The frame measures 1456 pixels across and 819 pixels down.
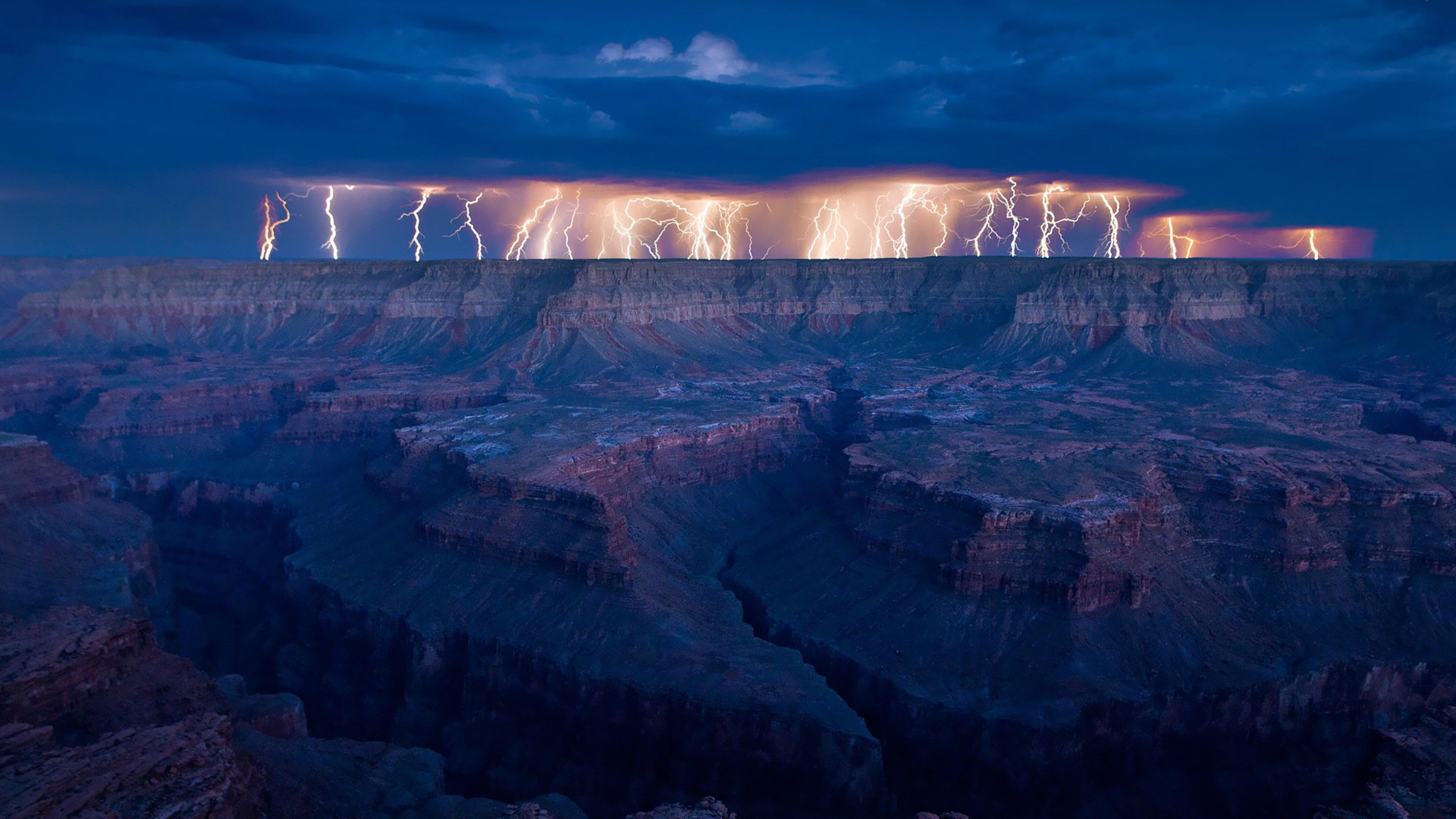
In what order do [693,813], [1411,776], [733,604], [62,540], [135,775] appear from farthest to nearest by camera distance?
1. [62,540]
2. [733,604]
3. [1411,776]
4. [693,813]
5. [135,775]

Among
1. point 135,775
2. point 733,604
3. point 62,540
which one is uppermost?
point 135,775

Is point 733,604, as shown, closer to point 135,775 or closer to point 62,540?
point 135,775

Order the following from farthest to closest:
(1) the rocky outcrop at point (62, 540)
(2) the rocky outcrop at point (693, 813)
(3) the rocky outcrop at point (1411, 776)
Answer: (1) the rocky outcrop at point (62, 540)
(3) the rocky outcrop at point (1411, 776)
(2) the rocky outcrop at point (693, 813)

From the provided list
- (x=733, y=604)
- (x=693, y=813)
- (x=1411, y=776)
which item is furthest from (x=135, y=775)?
(x=1411, y=776)

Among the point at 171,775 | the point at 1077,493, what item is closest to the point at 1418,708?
the point at 1077,493

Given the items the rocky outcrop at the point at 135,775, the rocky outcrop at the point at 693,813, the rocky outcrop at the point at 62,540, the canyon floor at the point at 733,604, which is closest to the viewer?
the rocky outcrop at the point at 135,775

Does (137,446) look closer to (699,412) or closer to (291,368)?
(291,368)

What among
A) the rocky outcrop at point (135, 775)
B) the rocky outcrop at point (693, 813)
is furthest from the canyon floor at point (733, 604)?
the rocky outcrop at point (693, 813)

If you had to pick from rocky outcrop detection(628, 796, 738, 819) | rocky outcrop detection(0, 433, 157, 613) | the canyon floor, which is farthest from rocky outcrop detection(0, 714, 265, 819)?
rocky outcrop detection(0, 433, 157, 613)

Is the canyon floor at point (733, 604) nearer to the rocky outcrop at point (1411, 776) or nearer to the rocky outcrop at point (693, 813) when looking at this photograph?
the rocky outcrop at point (1411, 776)
